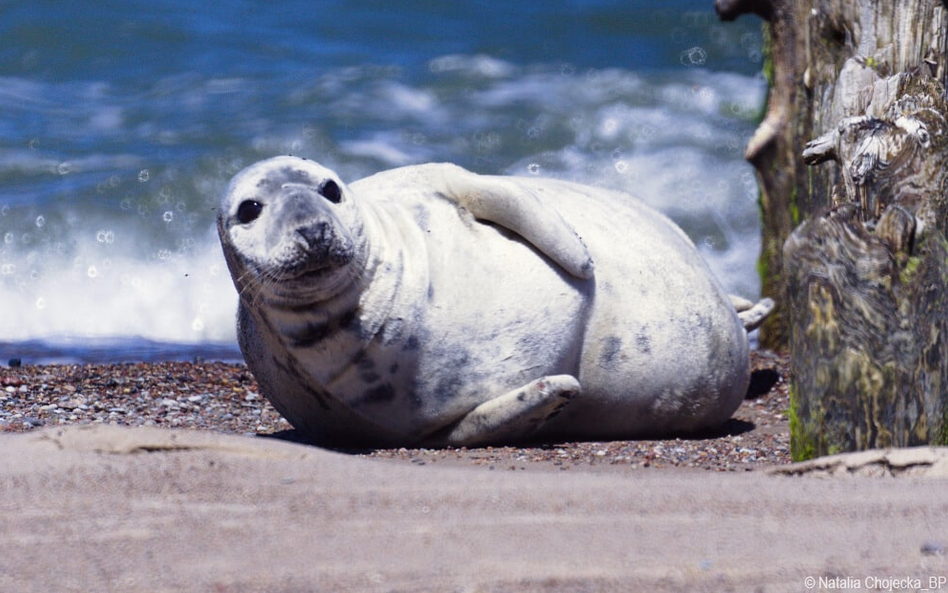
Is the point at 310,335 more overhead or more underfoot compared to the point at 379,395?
more overhead

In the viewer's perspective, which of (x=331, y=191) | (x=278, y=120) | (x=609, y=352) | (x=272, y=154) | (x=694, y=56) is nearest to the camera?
(x=331, y=191)

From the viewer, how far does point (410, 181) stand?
4.85m

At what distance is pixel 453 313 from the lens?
443cm

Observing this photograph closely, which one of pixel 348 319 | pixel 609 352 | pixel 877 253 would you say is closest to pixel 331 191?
pixel 348 319

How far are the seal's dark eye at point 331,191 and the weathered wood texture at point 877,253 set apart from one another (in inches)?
58.9

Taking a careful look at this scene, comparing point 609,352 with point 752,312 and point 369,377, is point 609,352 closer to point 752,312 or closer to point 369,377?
point 369,377

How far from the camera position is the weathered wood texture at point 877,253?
3.45 meters

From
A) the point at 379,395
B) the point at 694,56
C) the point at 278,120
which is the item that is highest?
the point at 694,56

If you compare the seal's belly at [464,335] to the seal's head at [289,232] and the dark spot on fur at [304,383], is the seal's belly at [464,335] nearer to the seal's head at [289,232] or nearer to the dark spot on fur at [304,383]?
the dark spot on fur at [304,383]

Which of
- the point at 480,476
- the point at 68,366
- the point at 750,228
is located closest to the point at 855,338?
the point at 480,476

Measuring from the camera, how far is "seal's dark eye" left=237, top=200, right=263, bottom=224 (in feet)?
13.6

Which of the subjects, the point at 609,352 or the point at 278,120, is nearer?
the point at 609,352

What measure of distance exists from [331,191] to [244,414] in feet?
5.05

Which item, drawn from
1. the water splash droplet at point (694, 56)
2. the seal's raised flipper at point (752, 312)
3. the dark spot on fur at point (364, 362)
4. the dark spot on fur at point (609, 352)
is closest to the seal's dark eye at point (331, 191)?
the dark spot on fur at point (364, 362)
